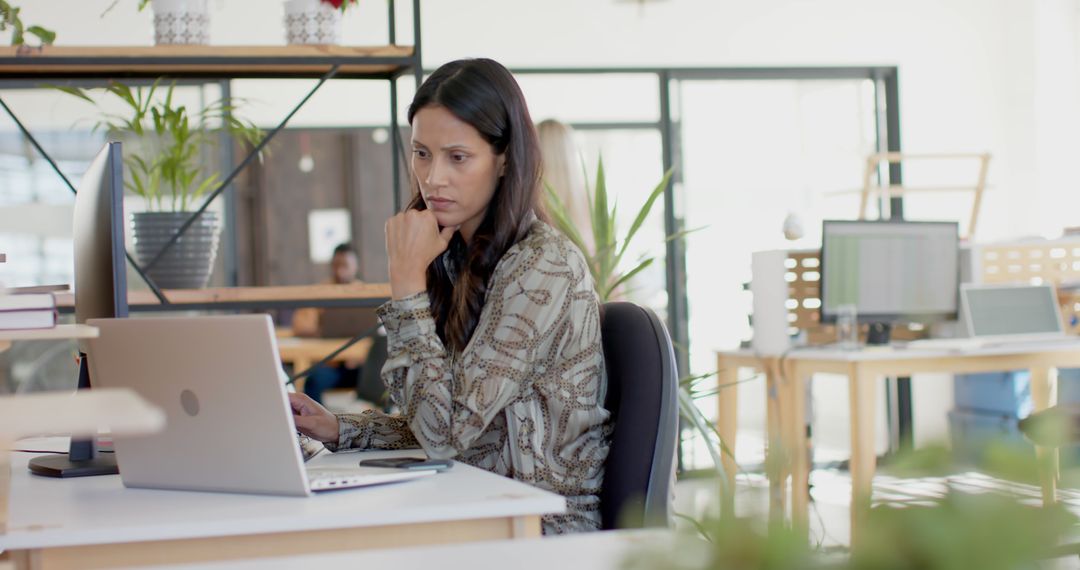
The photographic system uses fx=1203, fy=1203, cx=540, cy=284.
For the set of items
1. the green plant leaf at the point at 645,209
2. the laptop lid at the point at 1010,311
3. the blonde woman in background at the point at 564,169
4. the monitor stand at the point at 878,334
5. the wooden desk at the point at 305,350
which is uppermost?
the blonde woman in background at the point at 564,169

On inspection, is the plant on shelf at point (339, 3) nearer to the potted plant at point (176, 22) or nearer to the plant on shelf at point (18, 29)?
the potted plant at point (176, 22)

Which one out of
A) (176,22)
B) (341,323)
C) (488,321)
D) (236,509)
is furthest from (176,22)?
(341,323)

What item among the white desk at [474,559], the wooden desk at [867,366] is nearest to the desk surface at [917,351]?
the wooden desk at [867,366]

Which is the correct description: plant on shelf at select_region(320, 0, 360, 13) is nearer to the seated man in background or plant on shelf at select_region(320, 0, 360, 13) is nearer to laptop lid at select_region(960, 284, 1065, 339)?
laptop lid at select_region(960, 284, 1065, 339)

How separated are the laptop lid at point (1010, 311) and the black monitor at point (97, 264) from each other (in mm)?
3156

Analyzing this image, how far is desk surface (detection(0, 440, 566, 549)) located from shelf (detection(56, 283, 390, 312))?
1.16 m

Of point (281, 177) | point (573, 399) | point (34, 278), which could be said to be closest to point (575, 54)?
point (281, 177)

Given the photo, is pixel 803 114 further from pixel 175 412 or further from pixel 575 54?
pixel 175 412

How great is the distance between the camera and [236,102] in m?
5.64

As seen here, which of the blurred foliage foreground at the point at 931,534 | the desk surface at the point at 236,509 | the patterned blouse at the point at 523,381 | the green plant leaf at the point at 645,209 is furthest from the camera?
the green plant leaf at the point at 645,209

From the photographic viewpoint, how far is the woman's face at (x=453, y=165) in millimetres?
1776

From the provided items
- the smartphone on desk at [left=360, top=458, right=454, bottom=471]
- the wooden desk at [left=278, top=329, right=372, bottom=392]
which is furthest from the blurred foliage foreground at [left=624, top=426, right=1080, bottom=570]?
the wooden desk at [left=278, top=329, right=372, bottom=392]

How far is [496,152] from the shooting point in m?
1.81

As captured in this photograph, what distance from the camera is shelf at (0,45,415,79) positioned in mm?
2518
